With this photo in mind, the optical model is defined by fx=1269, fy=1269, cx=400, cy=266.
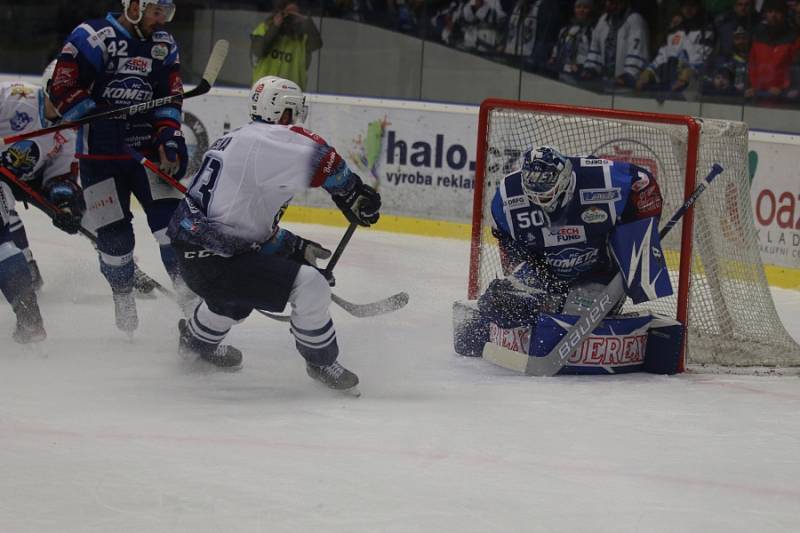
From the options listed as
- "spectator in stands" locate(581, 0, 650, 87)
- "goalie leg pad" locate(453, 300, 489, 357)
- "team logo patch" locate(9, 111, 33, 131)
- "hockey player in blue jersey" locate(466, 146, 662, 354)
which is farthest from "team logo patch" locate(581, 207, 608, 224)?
"spectator in stands" locate(581, 0, 650, 87)

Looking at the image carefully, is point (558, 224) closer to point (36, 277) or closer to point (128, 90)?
point (128, 90)

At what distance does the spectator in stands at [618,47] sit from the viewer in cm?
680

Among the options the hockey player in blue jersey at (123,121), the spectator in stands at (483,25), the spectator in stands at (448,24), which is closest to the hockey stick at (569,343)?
the hockey player in blue jersey at (123,121)

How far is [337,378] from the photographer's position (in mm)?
3359

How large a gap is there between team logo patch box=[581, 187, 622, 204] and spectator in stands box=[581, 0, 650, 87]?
3125 mm

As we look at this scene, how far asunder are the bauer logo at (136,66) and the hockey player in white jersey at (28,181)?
25 centimetres

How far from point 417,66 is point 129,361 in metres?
3.98

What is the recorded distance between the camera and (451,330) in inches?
176

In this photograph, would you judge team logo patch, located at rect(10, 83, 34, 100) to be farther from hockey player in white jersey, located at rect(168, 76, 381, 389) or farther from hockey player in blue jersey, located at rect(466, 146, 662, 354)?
hockey player in blue jersey, located at rect(466, 146, 662, 354)

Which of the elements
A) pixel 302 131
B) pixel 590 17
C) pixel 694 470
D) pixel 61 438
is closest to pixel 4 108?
Answer: pixel 302 131

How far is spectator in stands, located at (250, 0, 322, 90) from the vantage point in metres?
7.60

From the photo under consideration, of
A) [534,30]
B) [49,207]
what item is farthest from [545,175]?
[534,30]

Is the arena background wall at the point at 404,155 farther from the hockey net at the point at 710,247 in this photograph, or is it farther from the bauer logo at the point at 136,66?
the bauer logo at the point at 136,66

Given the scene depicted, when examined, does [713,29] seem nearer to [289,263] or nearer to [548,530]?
[289,263]
